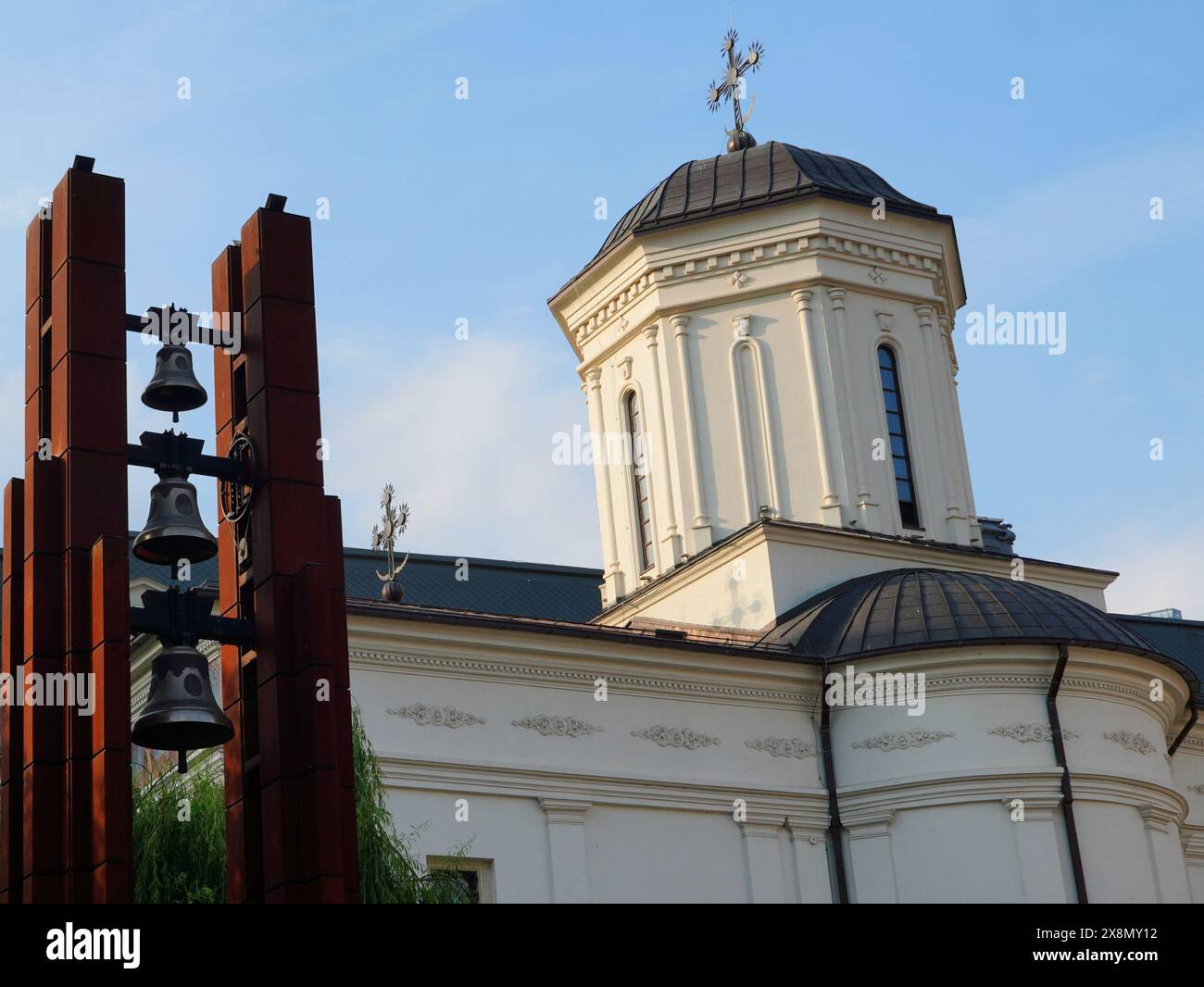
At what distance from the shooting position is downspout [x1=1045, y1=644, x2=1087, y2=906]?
17625 millimetres

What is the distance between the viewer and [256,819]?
877 centimetres

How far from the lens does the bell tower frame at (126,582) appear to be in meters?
8.22

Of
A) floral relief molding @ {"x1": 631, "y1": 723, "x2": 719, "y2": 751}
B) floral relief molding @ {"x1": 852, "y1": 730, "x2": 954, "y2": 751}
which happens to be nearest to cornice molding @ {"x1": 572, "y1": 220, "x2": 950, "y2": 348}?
floral relief molding @ {"x1": 852, "y1": 730, "x2": 954, "y2": 751}

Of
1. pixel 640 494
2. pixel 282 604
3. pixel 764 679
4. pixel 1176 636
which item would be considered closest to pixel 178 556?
pixel 282 604

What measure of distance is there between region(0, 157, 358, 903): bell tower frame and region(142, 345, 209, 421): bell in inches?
5.0

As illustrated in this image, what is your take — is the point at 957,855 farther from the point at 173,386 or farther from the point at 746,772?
the point at 173,386

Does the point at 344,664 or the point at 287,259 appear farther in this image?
the point at 287,259

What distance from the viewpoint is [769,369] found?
21906mm

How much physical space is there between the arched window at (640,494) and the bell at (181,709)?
1372 centimetres

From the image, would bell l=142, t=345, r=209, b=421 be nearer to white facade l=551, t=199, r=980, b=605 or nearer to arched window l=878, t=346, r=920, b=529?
white facade l=551, t=199, r=980, b=605
